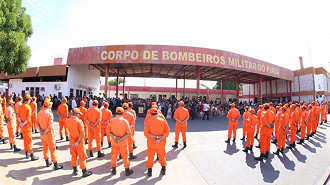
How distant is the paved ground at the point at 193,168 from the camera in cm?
377

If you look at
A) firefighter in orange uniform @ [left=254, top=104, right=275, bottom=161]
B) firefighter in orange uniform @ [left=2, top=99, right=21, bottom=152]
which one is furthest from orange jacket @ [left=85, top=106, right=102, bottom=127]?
Result: firefighter in orange uniform @ [left=254, top=104, right=275, bottom=161]

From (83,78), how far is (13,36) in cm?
855

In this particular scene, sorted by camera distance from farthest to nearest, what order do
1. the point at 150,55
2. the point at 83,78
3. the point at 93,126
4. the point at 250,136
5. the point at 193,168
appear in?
the point at 83,78 → the point at 150,55 → the point at 250,136 → the point at 93,126 → the point at 193,168

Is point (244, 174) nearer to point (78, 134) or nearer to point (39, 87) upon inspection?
point (78, 134)

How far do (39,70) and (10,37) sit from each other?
25.8 feet

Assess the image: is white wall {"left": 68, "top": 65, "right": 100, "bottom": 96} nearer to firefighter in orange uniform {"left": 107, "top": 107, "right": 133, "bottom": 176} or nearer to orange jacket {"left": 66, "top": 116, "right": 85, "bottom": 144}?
orange jacket {"left": 66, "top": 116, "right": 85, "bottom": 144}

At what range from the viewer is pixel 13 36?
1064cm

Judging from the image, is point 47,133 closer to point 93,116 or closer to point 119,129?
point 93,116

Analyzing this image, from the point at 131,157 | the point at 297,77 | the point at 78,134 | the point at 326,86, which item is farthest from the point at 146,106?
the point at 326,86

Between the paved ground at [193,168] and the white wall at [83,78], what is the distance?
11.8 metres

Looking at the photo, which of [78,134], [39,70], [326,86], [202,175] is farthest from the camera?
[326,86]

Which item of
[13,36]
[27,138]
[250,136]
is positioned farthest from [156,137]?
[13,36]

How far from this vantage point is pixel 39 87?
690 inches

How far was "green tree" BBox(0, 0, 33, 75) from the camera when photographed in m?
10.4
